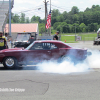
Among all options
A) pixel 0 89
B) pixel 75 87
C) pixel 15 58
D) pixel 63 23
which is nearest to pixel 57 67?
pixel 15 58

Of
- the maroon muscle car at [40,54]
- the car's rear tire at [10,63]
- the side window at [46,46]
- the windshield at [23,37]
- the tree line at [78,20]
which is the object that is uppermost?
the tree line at [78,20]

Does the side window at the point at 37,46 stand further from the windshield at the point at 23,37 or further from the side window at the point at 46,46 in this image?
the windshield at the point at 23,37

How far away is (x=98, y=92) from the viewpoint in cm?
524

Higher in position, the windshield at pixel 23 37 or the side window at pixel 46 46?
the windshield at pixel 23 37

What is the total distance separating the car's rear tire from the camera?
29.6 feet

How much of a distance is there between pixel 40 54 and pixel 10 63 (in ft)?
4.72

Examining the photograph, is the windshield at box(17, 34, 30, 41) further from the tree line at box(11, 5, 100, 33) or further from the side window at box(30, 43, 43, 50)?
the tree line at box(11, 5, 100, 33)

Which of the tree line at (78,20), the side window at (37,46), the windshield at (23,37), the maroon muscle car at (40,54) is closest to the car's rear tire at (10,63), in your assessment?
the maroon muscle car at (40,54)

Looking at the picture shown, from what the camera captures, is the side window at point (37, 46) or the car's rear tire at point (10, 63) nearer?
the car's rear tire at point (10, 63)

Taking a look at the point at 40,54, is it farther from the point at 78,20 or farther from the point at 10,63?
the point at 78,20

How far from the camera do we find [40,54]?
9.09 metres

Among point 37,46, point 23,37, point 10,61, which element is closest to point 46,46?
point 37,46

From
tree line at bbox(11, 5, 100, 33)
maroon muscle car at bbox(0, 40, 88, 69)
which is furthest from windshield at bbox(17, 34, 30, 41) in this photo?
tree line at bbox(11, 5, 100, 33)

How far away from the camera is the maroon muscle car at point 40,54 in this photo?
9.05 metres
